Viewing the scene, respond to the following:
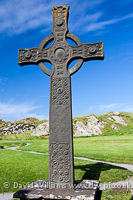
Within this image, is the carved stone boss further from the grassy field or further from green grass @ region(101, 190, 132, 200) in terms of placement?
the grassy field

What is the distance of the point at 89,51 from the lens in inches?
209

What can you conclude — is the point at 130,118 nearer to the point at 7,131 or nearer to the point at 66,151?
the point at 7,131

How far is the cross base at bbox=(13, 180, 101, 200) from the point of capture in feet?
13.0

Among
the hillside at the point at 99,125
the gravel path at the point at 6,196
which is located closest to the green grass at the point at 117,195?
the gravel path at the point at 6,196

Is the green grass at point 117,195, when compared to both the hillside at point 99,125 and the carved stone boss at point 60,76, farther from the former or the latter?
the hillside at point 99,125

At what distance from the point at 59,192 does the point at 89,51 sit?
3960 mm

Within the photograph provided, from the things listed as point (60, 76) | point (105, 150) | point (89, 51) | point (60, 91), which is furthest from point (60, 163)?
point (105, 150)

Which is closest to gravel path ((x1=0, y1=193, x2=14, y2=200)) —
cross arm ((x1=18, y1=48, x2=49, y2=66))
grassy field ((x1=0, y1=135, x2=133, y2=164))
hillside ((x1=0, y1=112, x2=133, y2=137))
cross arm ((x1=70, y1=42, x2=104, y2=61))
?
cross arm ((x1=18, y1=48, x2=49, y2=66))

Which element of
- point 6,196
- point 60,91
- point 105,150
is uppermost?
point 60,91

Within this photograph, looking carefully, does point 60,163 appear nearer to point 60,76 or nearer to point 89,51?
point 60,76

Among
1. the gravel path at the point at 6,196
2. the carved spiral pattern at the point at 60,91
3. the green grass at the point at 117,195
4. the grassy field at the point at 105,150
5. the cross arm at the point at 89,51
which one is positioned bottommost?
the gravel path at the point at 6,196

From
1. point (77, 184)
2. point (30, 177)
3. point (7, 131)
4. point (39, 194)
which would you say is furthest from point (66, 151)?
point (7, 131)

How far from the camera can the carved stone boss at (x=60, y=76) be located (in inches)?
187

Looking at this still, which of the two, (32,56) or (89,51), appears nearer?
(89,51)
